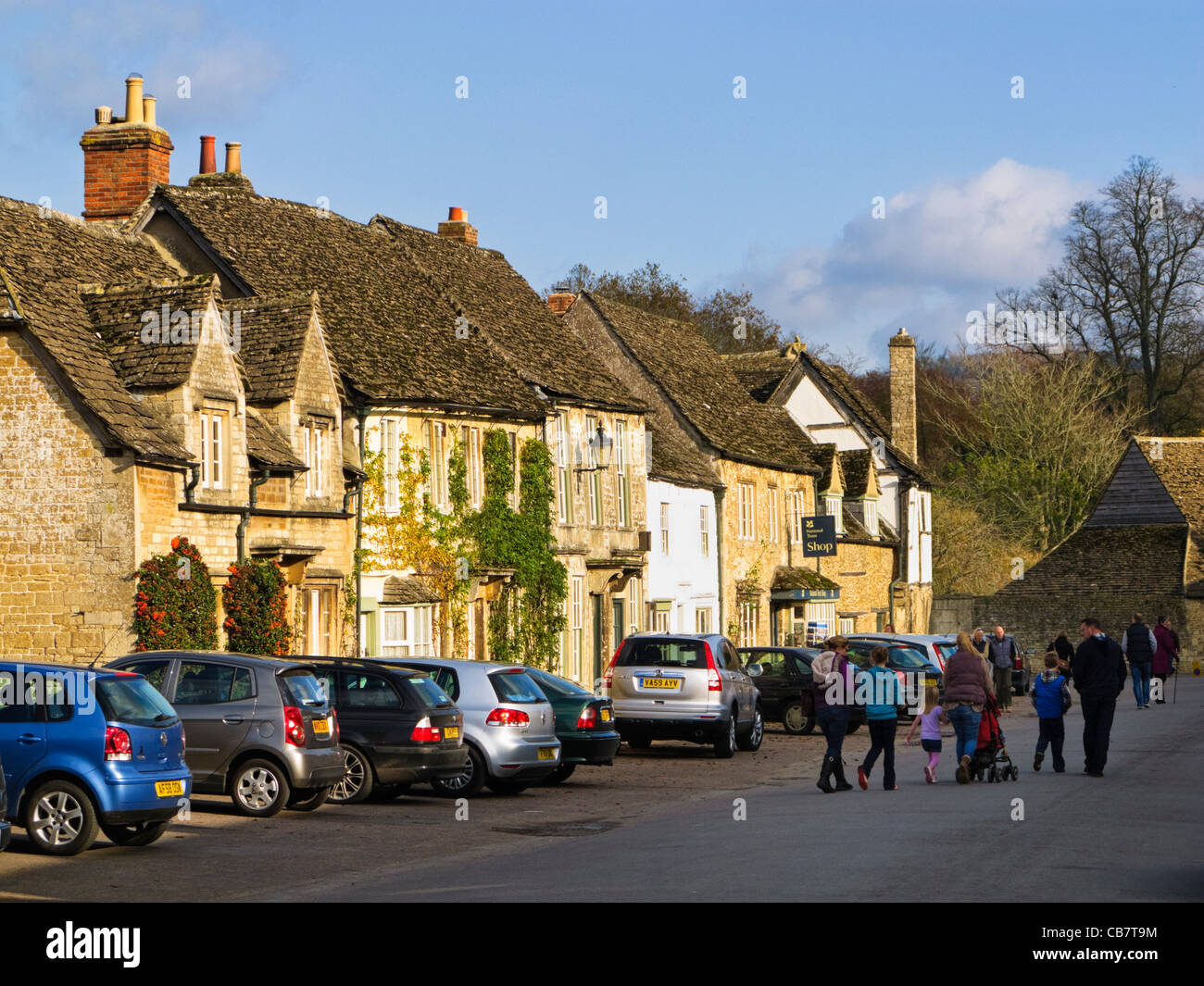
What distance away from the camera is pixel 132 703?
14.1 meters

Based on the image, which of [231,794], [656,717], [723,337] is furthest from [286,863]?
[723,337]

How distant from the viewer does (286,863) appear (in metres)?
13.7

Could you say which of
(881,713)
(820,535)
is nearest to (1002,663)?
(820,535)

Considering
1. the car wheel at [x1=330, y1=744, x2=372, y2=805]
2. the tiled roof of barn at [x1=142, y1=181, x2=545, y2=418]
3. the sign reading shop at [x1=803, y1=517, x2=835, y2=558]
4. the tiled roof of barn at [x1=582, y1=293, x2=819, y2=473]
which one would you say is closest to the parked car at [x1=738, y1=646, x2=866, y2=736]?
the tiled roof of barn at [x1=142, y1=181, x2=545, y2=418]

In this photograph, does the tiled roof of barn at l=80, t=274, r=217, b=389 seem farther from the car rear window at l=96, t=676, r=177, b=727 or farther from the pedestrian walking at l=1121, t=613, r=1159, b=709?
the pedestrian walking at l=1121, t=613, r=1159, b=709

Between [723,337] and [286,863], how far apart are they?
61.1 metres

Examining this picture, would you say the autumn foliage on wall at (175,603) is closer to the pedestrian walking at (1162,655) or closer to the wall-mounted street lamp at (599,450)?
the wall-mounted street lamp at (599,450)

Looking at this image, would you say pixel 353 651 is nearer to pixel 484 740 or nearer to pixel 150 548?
pixel 150 548

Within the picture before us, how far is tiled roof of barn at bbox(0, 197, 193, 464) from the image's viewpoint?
23.6 meters

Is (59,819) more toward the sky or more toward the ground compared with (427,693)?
more toward the ground

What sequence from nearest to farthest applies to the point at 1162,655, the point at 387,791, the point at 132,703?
the point at 132,703 < the point at 387,791 < the point at 1162,655

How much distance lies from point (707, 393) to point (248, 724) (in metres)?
33.2

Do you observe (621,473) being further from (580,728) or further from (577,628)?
(580,728)

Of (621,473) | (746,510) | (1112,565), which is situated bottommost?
(1112,565)
